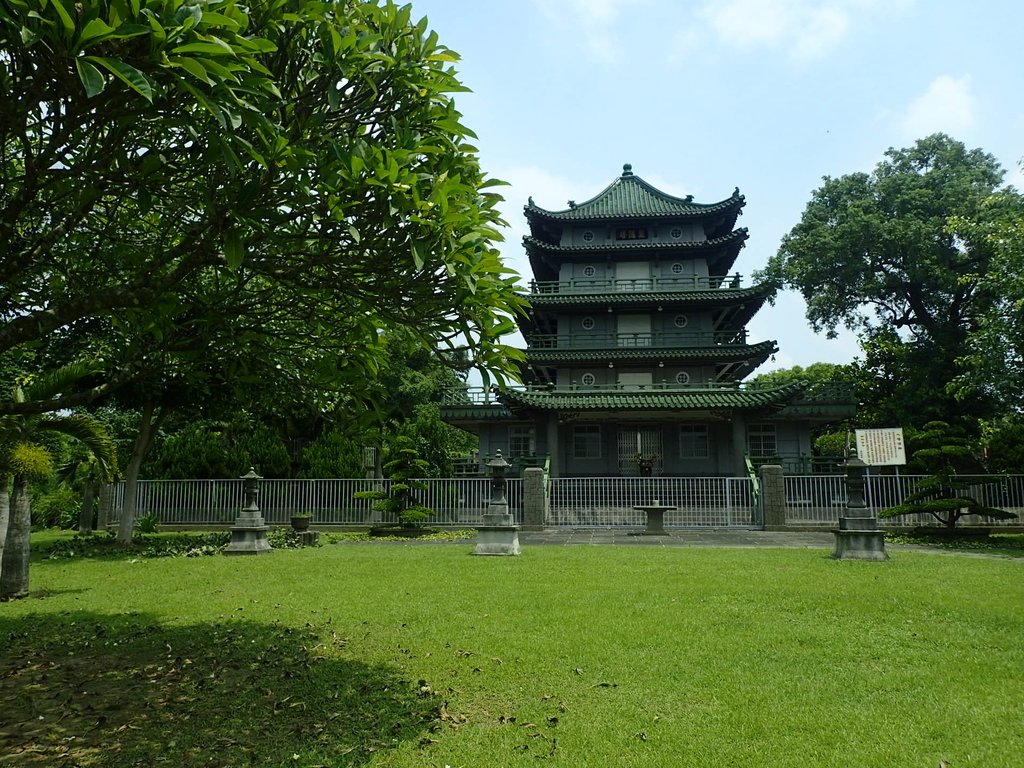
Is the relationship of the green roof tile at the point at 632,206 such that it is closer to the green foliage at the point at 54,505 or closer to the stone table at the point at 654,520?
the stone table at the point at 654,520

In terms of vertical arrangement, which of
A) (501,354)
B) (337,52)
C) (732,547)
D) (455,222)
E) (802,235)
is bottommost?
(732,547)

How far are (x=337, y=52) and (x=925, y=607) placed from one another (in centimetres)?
724

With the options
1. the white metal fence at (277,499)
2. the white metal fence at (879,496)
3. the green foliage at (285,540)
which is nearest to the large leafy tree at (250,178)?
the green foliage at (285,540)

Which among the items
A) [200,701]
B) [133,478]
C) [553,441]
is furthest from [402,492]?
[200,701]

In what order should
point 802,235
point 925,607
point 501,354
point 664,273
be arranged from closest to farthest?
1. point 501,354
2. point 925,607
3. point 664,273
4. point 802,235

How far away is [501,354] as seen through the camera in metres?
4.06

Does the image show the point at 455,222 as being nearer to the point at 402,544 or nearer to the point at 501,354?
the point at 501,354

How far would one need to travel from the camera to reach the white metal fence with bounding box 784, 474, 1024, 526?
56.6 feet

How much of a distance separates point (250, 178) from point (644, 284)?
2518 centimetres

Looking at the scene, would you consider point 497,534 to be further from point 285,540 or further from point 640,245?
point 640,245

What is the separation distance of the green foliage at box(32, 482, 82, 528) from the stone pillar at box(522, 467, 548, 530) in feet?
48.0

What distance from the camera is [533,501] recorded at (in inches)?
720

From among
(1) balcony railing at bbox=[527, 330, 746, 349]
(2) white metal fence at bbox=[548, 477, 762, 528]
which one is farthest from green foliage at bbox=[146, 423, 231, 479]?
(1) balcony railing at bbox=[527, 330, 746, 349]

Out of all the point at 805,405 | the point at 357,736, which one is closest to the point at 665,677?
the point at 357,736
